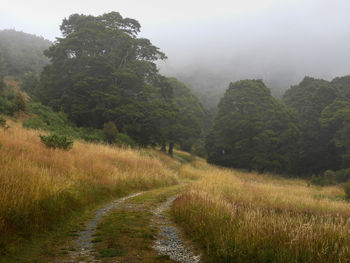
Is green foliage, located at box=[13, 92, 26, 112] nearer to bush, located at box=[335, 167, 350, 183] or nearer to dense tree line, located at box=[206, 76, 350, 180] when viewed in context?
dense tree line, located at box=[206, 76, 350, 180]

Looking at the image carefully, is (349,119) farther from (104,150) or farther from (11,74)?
(11,74)

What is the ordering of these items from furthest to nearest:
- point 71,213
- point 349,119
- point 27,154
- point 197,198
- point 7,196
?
point 349,119, point 27,154, point 197,198, point 71,213, point 7,196

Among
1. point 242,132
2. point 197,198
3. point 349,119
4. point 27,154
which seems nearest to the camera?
point 197,198

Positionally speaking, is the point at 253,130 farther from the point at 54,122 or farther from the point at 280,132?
the point at 54,122

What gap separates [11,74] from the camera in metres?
50.3

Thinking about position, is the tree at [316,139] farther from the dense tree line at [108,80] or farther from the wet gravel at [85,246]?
the wet gravel at [85,246]

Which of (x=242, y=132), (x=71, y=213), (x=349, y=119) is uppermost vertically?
(x=349, y=119)

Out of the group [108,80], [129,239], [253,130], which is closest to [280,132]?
[253,130]

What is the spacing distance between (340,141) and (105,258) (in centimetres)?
3668

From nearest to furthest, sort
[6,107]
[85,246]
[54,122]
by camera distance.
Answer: [85,246]
[6,107]
[54,122]

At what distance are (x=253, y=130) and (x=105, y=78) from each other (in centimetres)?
2034

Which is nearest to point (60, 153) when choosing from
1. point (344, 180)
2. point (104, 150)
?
point (104, 150)

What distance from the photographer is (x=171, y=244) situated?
4883 mm

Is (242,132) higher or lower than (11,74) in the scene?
lower
